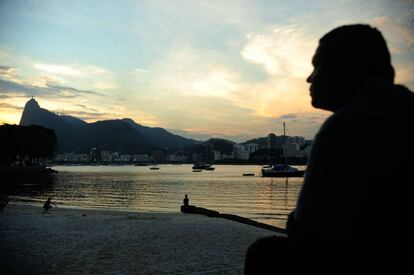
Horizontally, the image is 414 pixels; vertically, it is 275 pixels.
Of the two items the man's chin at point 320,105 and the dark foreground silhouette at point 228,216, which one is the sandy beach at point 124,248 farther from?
the man's chin at point 320,105

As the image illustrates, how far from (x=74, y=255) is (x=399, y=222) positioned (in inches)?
400

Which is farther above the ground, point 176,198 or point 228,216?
point 228,216

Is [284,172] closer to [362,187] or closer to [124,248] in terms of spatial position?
[124,248]

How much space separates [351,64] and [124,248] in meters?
10.9

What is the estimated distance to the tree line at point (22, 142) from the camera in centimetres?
10804

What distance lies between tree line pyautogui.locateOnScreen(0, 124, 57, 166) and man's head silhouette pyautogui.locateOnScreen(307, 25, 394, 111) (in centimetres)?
11735

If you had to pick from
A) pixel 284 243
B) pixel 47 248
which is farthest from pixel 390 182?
pixel 47 248

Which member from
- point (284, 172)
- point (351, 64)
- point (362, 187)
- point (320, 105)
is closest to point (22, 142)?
point (284, 172)

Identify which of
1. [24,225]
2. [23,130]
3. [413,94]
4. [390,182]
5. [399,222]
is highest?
[23,130]

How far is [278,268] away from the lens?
1.75m

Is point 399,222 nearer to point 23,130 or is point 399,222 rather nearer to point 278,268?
point 278,268

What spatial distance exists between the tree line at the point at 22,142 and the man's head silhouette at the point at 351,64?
117 meters

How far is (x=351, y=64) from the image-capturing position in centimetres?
173

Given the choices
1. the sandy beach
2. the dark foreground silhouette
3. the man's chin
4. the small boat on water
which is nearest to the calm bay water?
the dark foreground silhouette
